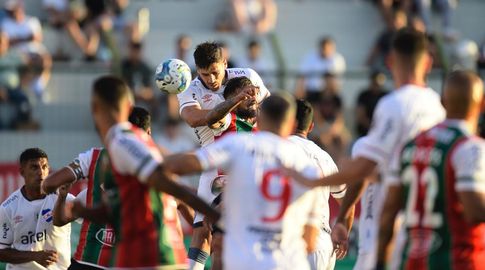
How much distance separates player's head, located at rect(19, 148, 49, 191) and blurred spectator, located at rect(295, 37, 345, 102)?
34.4 feet

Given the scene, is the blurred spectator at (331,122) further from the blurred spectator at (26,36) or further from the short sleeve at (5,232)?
the short sleeve at (5,232)

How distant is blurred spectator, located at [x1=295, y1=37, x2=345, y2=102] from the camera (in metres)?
22.7

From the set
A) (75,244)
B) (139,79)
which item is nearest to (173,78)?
(75,244)

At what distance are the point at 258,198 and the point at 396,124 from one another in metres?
1.14

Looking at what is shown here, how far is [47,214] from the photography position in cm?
1241

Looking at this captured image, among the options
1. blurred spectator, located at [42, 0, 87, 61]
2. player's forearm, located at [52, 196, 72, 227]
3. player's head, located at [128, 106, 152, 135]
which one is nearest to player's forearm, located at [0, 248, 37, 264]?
player's forearm, located at [52, 196, 72, 227]

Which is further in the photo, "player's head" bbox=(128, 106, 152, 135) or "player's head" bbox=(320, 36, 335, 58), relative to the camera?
"player's head" bbox=(320, 36, 335, 58)

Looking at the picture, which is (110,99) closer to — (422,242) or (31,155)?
(422,242)

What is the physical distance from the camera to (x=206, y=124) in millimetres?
12477

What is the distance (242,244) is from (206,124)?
3541 mm

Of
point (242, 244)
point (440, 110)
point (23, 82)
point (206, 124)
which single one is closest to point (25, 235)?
point (206, 124)

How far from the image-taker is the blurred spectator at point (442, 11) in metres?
25.5

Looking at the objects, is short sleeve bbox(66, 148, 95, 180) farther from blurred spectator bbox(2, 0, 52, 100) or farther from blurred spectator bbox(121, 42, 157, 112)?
blurred spectator bbox(2, 0, 52, 100)

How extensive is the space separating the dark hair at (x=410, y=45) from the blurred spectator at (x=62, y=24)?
15.0 metres
